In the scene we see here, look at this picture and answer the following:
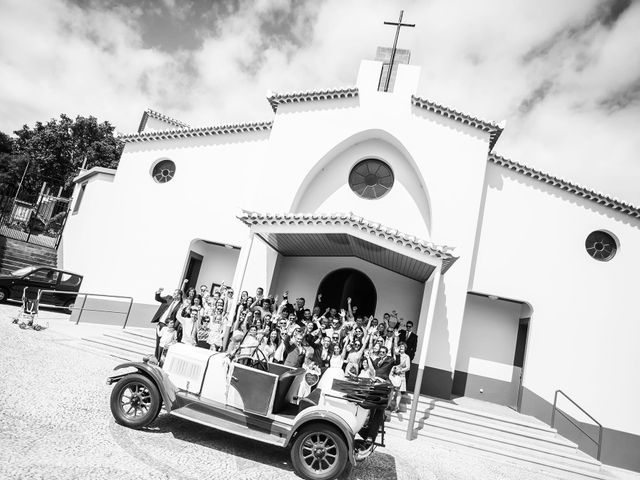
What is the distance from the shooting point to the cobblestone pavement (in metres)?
3.91

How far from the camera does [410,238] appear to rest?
8.38 metres

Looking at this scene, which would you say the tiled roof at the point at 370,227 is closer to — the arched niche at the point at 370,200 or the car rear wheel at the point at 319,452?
the arched niche at the point at 370,200

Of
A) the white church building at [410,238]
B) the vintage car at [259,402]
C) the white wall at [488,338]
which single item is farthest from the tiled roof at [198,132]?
the vintage car at [259,402]

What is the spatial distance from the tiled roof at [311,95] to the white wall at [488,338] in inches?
302

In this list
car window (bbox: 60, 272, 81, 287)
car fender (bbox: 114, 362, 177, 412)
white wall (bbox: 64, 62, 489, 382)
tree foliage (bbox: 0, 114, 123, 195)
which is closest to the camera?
→ car fender (bbox: 114, 362, 177, 412)

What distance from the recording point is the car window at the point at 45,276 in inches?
504

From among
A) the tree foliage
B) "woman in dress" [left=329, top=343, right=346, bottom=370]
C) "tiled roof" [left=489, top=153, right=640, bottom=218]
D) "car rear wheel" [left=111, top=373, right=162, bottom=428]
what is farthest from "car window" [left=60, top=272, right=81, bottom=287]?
the tree foliage

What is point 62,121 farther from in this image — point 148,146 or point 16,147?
point 148,146

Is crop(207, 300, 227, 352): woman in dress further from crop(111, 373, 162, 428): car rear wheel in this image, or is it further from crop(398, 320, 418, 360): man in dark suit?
crop(398, 320, 418, 360): man in dark suit

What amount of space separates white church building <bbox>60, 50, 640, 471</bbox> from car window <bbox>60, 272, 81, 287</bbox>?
30cm

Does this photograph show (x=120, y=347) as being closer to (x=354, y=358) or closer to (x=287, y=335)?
(x=287, y=335)

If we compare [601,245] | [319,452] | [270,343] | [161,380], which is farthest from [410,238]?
[601,245]

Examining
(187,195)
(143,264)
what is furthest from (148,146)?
(143,264)

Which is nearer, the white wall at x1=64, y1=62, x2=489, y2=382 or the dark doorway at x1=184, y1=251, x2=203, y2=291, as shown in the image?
the white wall at x1=64, y1=62, x2=489, y2=382
